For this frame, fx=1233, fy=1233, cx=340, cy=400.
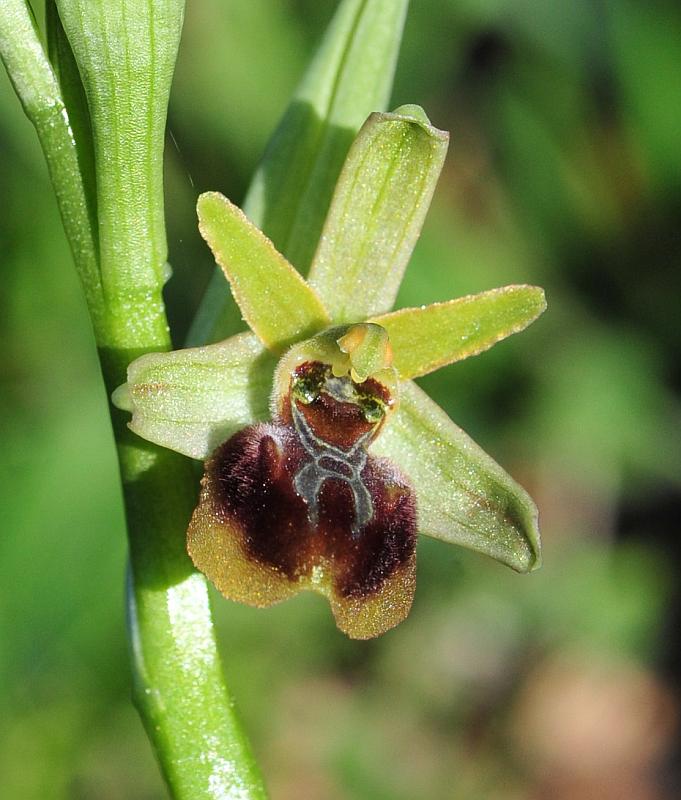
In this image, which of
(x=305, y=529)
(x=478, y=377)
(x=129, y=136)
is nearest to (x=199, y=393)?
(x=305, y=529)

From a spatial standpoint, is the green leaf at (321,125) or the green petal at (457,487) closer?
the green petal at (457,487)

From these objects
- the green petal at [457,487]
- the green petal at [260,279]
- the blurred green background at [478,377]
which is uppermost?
the green petal at [260,279]

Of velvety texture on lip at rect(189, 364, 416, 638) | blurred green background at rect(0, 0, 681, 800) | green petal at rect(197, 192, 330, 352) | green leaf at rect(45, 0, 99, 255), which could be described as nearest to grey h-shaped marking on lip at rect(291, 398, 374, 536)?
velvety texture on lip at rect(189, 364, 416, 638)

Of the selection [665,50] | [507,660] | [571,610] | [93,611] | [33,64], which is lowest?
[507,660]

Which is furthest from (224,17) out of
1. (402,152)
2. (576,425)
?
(402,152)

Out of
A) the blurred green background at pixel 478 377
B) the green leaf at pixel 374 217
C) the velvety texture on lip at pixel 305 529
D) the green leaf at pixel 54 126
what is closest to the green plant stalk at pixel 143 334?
the green leaf at pixel 54 126

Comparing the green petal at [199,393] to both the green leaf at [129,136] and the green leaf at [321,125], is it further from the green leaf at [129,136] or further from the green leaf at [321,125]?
the green leaf at [321,125]

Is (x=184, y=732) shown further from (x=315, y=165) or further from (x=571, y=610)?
(x=571, y=610)

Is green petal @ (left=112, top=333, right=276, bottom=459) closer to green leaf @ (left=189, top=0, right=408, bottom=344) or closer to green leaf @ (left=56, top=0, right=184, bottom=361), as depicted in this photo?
green leaf @ (left=56, top=0, right=184, bottom=361)
